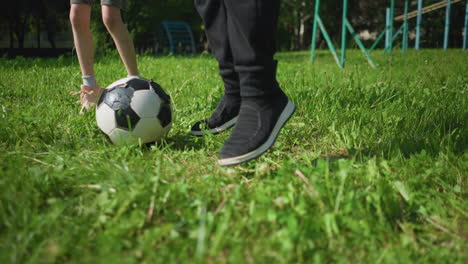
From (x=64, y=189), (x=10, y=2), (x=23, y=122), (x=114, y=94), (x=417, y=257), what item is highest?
(x=10, y=2)

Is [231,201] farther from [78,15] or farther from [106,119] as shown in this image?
[78,15]

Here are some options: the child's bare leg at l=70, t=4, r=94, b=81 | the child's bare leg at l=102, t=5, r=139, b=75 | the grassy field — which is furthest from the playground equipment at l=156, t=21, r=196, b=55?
the grassy field

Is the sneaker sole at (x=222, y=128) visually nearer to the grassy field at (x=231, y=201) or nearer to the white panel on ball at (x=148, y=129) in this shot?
the grassy field at (x=231, y=201)

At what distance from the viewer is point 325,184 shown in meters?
1.41

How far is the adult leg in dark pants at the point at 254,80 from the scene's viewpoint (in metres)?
1.64

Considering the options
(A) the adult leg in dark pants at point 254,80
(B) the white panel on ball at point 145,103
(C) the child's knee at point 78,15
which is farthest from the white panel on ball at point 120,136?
(C) the child's knee at point 78,15

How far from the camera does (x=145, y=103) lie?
6.59ft

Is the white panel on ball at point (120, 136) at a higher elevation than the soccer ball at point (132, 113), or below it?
below

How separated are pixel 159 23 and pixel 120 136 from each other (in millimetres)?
18106

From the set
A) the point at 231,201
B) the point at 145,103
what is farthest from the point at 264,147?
the point at 145,103

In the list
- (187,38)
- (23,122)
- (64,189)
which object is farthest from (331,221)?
(187,38)

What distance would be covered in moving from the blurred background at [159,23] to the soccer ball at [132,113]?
7.34 m

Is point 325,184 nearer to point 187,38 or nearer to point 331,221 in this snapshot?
point 331,221

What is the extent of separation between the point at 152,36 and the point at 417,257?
20875 millimetres
